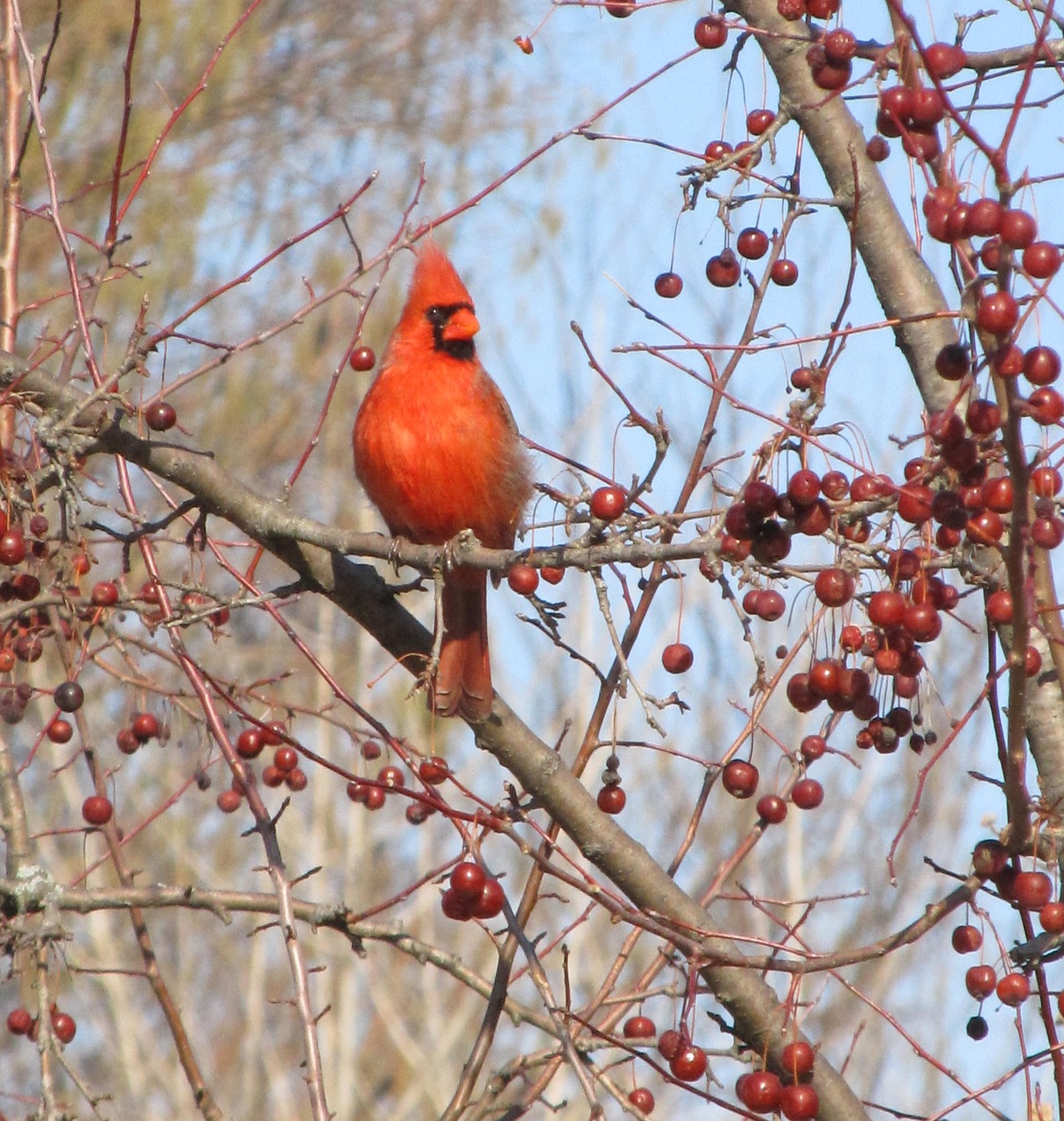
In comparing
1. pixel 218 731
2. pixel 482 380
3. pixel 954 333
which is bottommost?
pixel 218 731

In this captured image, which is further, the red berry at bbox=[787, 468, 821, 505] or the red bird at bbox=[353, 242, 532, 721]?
the red bird at bbox=[353, 242, 532, 721]

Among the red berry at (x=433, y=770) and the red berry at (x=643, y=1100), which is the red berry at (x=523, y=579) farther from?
the red berry at (x=643, y=1100)

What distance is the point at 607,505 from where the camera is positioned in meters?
1.92

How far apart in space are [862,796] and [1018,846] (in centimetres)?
664

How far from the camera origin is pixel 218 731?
7.60 ft

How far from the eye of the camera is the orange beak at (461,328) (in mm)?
3936

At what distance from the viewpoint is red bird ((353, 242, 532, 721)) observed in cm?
370

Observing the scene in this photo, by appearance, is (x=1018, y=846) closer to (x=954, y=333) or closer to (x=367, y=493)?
(x=954, y=333)

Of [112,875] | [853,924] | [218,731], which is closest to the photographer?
[218,731]

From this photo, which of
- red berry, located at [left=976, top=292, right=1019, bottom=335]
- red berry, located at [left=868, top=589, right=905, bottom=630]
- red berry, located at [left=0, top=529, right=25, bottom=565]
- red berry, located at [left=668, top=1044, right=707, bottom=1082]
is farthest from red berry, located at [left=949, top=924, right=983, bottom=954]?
red berry, located at [left=0, top=529, right=25, bottom=565]

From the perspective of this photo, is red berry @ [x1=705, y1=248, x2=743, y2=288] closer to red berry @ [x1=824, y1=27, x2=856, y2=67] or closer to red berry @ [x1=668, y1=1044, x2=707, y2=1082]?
→ red berry @ [x1=824, y1=27, x2=856, y2=67]

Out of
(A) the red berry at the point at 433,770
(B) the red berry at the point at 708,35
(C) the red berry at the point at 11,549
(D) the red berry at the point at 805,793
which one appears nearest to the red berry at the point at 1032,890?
(D) the red berry at the point at 805,793

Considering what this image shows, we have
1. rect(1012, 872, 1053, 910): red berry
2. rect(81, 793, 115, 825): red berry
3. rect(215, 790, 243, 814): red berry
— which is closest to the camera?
rect(1012, 872, 1053, 910): red berry

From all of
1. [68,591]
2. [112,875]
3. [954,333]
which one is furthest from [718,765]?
[112,875]
